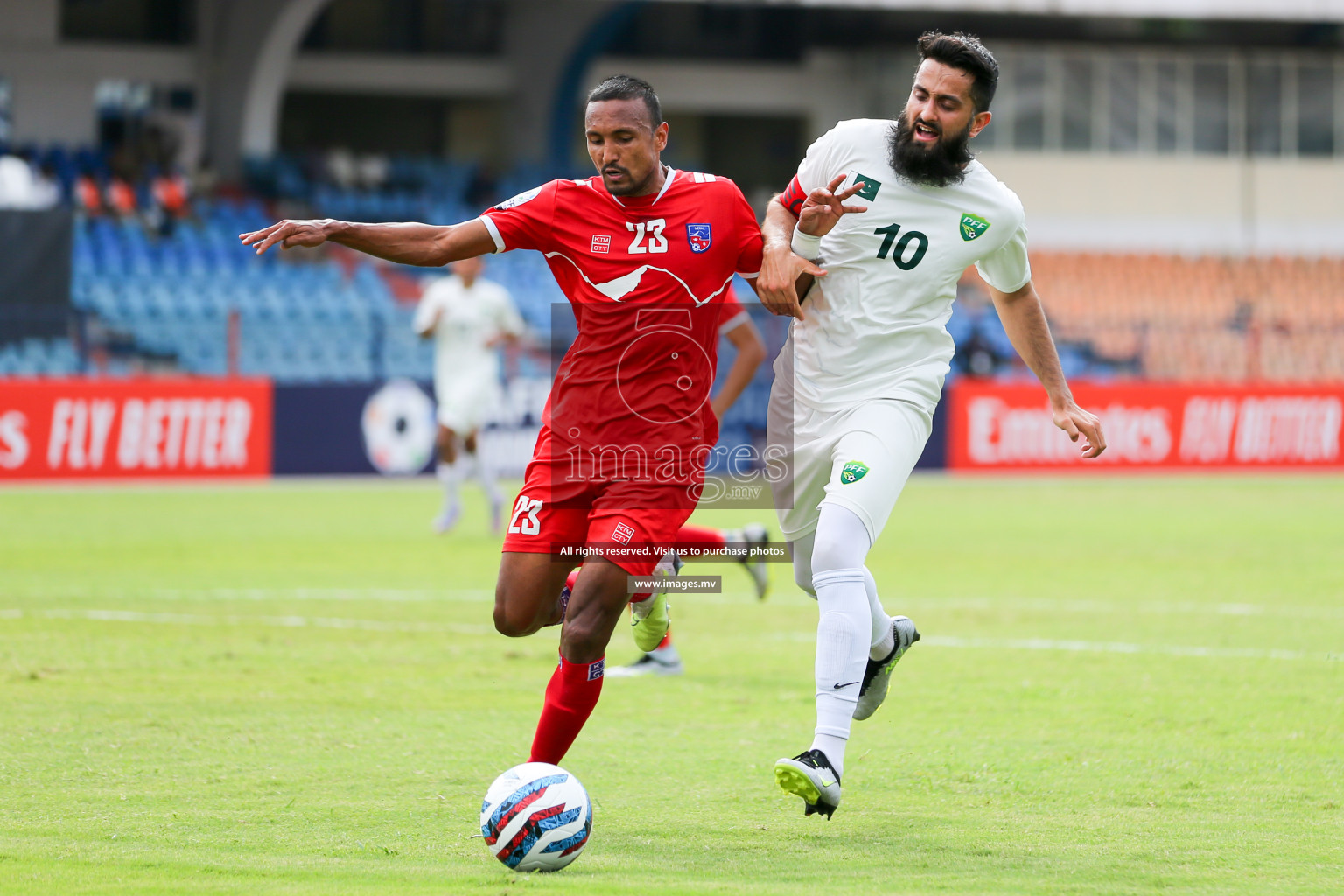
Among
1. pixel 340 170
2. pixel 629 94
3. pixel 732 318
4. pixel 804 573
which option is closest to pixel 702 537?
pixel 732 318

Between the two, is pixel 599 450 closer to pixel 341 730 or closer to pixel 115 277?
pixel 341 730

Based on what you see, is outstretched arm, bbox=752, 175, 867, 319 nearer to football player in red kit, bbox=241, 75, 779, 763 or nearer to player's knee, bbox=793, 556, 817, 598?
football player in red kit, bbox=241, 75, 779, 763

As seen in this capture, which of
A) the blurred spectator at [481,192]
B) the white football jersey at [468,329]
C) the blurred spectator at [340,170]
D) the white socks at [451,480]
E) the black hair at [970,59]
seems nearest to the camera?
the black hair at [970,59]

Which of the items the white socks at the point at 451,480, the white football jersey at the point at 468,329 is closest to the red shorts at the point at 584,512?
the white socks at the point at 451,480

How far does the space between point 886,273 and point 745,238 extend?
50cm

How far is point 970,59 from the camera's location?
5.42 meters

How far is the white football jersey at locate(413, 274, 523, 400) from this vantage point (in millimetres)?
15375

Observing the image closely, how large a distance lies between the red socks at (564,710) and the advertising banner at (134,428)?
52.5 ft

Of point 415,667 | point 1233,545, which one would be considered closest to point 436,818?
point 415,667

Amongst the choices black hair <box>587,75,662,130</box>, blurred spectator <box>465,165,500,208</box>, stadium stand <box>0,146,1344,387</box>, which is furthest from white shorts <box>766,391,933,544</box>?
blurred spectator <box>465,165,500,208</box>

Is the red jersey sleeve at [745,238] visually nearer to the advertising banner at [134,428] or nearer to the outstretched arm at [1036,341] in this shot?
the outstretched arm at [1036,341]

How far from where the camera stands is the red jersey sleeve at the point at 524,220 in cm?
534

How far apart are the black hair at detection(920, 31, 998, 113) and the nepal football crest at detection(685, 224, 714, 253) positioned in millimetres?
951

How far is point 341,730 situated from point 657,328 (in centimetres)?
226
